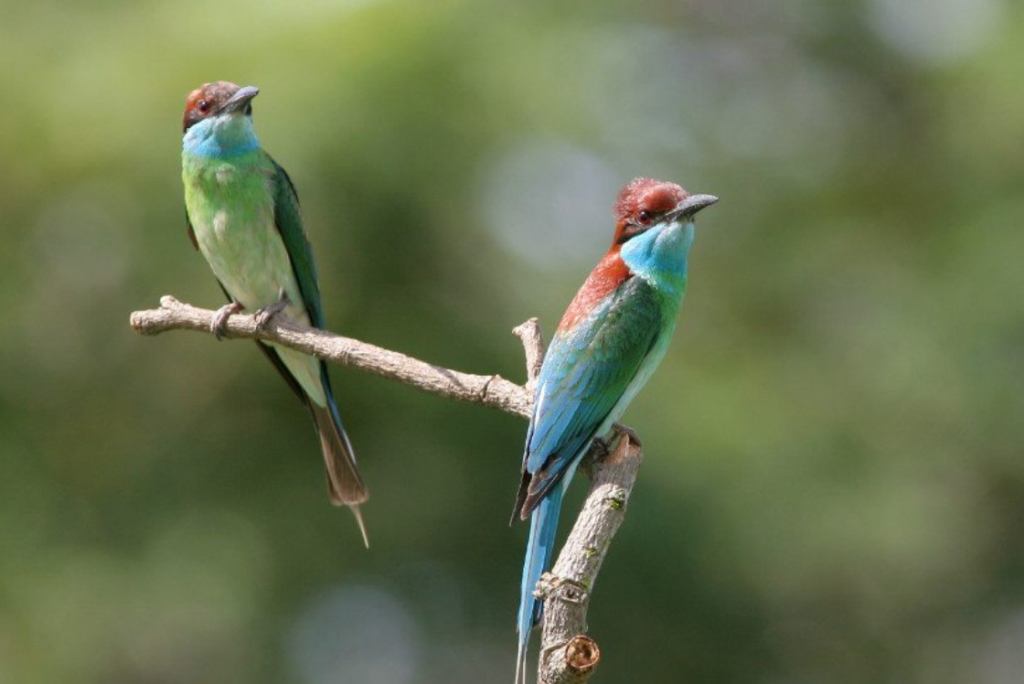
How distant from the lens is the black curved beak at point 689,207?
369 cm

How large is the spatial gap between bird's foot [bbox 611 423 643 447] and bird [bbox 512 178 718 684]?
1 centimetres

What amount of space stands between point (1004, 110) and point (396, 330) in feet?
13.6

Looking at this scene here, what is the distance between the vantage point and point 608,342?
3.65 metres

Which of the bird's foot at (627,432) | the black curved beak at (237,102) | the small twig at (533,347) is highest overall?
the black curved beak at (237,102)

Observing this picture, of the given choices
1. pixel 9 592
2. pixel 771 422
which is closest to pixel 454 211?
pixel 771 422

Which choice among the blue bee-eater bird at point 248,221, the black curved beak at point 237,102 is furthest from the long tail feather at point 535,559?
the black curved beak at point 237,102

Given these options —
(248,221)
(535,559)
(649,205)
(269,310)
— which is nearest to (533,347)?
(649,205)

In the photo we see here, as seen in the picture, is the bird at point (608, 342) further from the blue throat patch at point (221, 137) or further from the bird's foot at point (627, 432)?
the blue throat patch at point (221, 137)

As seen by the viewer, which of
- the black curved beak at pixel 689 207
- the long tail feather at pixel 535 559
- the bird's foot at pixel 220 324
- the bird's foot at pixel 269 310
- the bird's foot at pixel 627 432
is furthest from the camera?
the bird's foot at pixel 269 310

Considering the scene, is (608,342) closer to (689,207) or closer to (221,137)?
(689,207)

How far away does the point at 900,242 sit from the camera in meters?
9.05

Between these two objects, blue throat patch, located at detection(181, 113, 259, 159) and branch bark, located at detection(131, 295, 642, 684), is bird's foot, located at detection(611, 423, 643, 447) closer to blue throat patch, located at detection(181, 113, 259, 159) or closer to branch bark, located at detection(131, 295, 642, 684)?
branch bark, located at detection(131, 295, 642, 684)

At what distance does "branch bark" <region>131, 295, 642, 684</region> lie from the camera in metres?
2.73

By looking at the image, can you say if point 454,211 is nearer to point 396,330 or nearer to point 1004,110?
point 396,330
